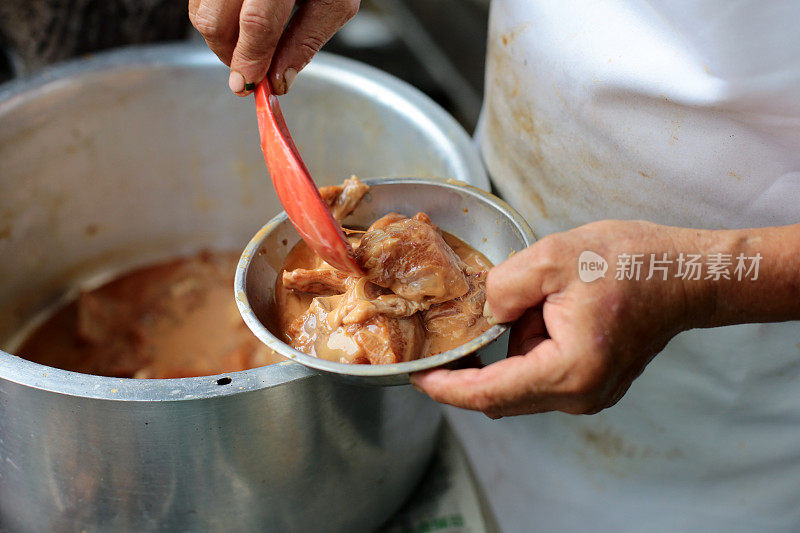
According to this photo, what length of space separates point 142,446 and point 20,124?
87 centimetres

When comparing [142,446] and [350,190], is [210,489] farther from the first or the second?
[350,190]

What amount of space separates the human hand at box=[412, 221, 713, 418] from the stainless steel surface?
41mm

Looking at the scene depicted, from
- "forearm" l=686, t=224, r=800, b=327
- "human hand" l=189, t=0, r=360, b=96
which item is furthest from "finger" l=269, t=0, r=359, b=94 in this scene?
"forearm" l=686, t=224, r=800, b=327

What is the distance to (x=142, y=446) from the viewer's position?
0.76 m

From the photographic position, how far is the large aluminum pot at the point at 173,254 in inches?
29.6

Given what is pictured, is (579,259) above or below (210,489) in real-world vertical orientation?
above

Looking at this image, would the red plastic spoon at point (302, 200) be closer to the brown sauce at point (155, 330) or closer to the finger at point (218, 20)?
the finger at point (218, 20)

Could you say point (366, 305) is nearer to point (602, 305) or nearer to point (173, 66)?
point (602, 305)

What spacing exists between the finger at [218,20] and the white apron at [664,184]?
45 centimetres

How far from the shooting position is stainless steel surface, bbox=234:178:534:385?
68 cm


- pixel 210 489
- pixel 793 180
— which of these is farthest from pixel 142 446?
pixel 793 180

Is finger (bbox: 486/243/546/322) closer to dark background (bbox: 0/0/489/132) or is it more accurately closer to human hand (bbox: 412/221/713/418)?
human hand (bbox: 412/221/713/418)

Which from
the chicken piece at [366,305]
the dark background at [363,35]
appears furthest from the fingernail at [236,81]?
the dark background at [363,35]

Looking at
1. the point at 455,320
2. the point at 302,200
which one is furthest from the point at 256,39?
the point at 455,320
